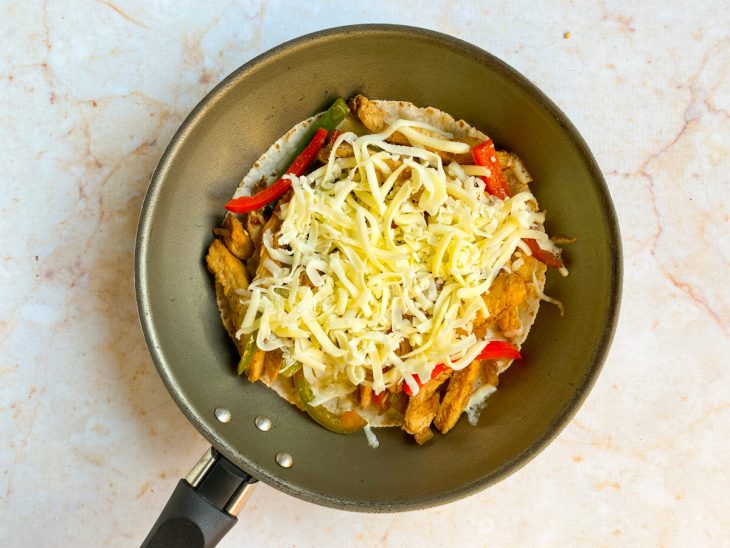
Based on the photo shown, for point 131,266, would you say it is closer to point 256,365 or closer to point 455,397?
point 256,365

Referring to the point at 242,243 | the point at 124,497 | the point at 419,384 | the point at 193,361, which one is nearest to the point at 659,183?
the point at 419,384

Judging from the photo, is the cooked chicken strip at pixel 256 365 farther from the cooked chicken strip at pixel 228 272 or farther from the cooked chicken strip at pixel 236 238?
the cooked chicken strip at pixel 236 238

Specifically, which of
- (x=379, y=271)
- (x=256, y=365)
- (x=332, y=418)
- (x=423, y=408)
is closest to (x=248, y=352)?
(x=256, y=365)

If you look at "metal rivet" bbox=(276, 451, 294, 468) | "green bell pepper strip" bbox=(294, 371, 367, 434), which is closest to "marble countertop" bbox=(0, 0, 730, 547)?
"metal rivet" bbox=(276, 451, 294, 468)

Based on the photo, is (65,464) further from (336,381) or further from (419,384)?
(419,384)

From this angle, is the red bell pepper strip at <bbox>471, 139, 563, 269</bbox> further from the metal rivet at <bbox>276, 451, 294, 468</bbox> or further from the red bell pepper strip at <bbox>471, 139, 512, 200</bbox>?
the metal rivet at <bbox>276, 451, 294, 468</bbox>
